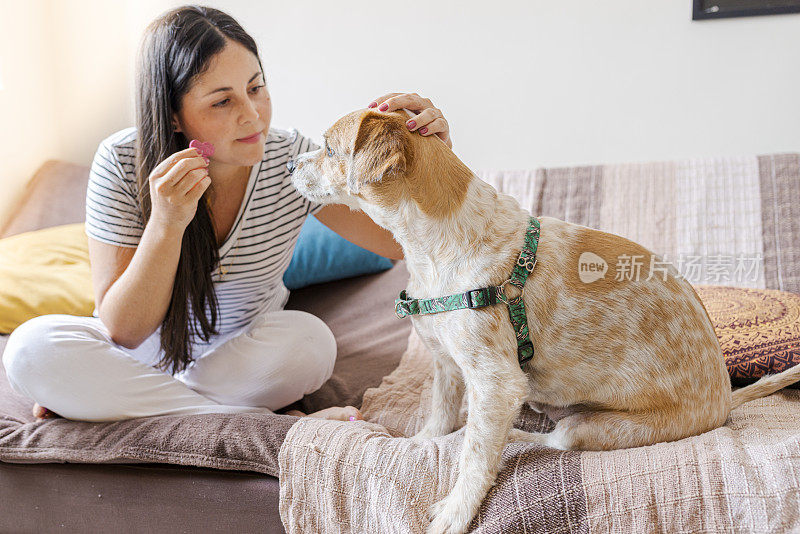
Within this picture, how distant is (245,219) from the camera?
1.69 meters

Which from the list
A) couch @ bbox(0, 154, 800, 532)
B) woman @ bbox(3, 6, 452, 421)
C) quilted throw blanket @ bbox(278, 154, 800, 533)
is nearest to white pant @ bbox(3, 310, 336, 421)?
woman @ bbox(3, 6, 452, 421)

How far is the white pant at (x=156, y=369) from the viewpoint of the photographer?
148cm

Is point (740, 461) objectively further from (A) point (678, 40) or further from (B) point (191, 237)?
(A) point (678, 40)

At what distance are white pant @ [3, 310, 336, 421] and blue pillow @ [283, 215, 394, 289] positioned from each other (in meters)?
0.59

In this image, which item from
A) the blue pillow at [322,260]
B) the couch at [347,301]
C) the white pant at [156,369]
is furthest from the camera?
the blue pillow at [322,260]

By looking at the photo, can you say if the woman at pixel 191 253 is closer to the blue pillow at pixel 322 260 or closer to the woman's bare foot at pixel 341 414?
the woman's bare foot at pixel 341 414

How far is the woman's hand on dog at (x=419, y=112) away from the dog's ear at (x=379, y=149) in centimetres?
5

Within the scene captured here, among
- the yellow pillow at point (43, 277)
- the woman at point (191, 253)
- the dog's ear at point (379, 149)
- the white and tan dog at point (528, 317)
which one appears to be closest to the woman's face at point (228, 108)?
the woman at point (191, 253)

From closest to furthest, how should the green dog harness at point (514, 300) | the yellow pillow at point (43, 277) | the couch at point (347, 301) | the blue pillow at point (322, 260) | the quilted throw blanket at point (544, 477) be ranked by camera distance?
1. the quilted throw blanket at point (544, 477)
2. the green dog harness at point (514, 300)
3. the couch at point (347, 301)
4. the yellow pillow at point (43, 277)
5. the blue pillow at point (322, 260)

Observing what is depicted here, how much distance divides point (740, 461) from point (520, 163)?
5.75 ft

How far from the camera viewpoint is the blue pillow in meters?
2.38

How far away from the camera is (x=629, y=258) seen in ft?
4.15

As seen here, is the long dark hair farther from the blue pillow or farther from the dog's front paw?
the dog's front paw

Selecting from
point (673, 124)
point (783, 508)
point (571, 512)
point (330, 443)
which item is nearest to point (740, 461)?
point (783, 508)
